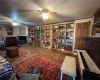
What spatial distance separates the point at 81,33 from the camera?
336 cm

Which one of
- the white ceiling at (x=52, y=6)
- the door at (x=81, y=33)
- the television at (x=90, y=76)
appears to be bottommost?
the television at (x=90, y=76)

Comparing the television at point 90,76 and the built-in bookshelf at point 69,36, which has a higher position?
Answer: the built-in bookshelf at point 69,36

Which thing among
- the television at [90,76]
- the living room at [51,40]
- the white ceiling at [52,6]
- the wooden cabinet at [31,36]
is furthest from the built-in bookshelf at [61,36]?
the television at [90,76]

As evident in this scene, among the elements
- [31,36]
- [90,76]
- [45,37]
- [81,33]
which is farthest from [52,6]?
[31,36]

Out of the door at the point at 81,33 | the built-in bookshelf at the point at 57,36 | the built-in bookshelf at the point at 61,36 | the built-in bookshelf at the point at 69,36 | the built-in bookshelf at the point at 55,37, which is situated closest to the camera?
the door at the point at 81,33

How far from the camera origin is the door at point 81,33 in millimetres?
3203

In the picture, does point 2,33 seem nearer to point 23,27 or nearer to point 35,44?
point 23,27

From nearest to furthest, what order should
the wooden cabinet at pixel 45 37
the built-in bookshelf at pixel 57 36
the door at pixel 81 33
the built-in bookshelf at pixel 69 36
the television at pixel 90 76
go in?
the television at pixel 90 76, the door at pixel 81 33, the built-in bookshelf at pixel 69 36, the built-in bookshelf at pixel 57 36, the wooden cabinet at pixel 45 37

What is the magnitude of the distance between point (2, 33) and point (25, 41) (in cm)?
225

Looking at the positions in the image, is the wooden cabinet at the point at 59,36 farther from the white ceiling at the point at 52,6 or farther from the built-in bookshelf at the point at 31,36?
the built-in bookshelf at the point at 31,36

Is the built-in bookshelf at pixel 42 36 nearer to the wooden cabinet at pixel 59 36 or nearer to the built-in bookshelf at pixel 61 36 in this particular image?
the wooden cabinet at pixel 59 36

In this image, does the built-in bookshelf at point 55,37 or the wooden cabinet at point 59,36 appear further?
the built-in bookshelf at point 55,37

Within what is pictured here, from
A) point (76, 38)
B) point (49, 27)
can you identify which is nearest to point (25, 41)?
point (49, 27)

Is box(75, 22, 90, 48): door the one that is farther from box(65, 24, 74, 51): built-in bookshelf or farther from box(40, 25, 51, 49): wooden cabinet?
box(40, 25, 51, 49): wooden cabinet
